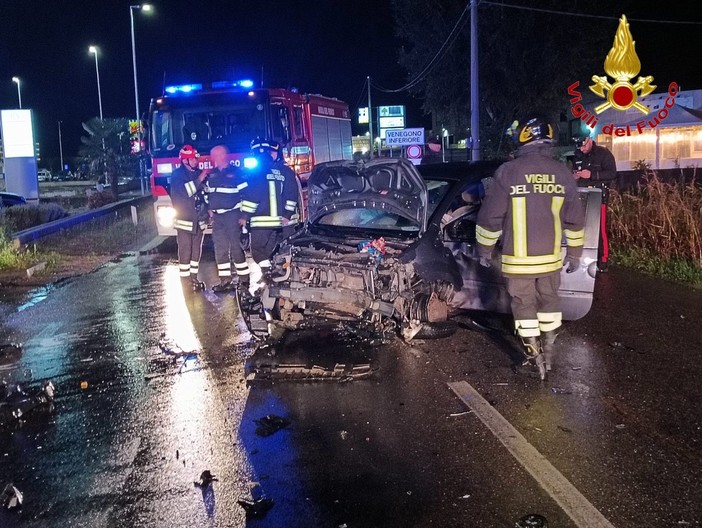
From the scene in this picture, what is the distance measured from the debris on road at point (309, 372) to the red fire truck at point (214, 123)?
6441 millimetres

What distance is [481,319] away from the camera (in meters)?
Answer: 7.14

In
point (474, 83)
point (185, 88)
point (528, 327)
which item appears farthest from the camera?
point (474, 83)

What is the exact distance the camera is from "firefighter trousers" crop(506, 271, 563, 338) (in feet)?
17.3

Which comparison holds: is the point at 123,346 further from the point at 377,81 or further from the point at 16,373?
the point at 377,81

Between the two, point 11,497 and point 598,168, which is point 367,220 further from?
point 11,497

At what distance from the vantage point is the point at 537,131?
203 inches

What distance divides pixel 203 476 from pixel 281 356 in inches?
88.4

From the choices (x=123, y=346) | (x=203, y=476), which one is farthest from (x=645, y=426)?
(x=123, y=346)

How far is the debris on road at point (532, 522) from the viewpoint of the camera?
10.7 feet

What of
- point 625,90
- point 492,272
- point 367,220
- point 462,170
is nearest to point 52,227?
point 367,220

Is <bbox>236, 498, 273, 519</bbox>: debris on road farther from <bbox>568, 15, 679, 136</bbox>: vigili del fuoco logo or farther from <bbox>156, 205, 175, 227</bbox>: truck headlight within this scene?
<bbox>568, 15, 679, 136</bbox>: vigili del fuoco logo

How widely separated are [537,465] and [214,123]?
964 centimetres

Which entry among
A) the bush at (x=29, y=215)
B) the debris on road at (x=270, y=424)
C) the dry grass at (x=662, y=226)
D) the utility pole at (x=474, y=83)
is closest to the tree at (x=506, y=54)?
the utility pole at (x=474, y=83)

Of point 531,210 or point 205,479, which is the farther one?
point 531,210
